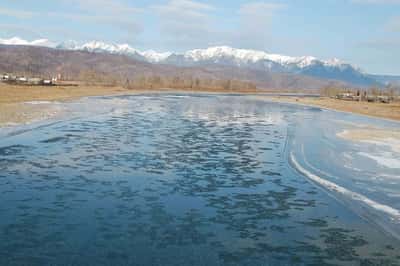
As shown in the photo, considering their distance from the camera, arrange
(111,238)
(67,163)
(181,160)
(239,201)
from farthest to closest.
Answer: (181,160) → (67,163) → (239,201) → (111,238)

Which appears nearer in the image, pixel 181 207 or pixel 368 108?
pixel 181 207

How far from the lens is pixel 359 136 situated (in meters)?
33.1

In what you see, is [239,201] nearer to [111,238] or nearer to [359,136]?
[111,238]

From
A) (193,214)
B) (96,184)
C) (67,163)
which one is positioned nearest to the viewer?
(193,214)

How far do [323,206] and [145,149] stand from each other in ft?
34.1

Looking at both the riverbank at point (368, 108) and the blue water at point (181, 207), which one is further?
the riverbank at point (368, 108)

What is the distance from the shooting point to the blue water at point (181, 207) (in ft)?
30.6

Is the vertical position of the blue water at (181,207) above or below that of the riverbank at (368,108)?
below

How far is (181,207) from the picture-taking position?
499 inches

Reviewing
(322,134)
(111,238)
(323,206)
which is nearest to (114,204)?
(111,238)

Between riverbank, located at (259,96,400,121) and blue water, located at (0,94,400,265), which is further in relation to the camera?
riverbank, located at (259,96,400,121)

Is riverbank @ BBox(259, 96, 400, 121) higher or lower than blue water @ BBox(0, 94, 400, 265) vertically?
higher

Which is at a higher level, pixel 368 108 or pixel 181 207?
pixel 368 108

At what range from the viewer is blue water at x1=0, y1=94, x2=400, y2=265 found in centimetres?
934
